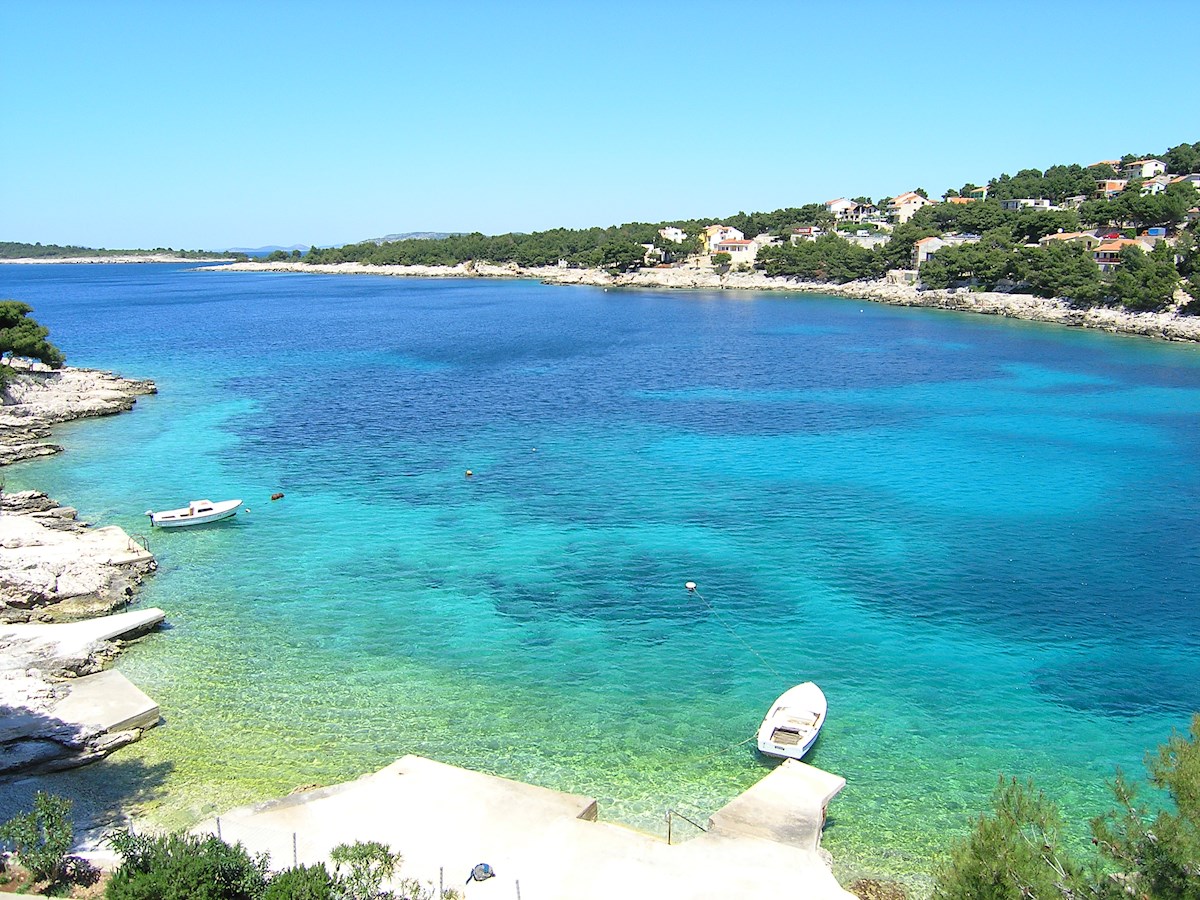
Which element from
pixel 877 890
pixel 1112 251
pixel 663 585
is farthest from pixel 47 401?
pixel 1112 251

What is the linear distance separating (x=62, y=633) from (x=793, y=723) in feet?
64.2

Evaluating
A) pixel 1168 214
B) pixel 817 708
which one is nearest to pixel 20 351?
pixel 817 708

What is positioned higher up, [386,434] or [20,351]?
[20,351]

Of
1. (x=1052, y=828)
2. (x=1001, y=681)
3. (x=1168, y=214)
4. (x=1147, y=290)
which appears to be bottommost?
(x=1001, y=681)

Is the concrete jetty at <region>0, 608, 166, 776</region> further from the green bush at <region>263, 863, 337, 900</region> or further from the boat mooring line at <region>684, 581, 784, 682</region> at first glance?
the boat mooring line at <region>684, 581, 784, 682</region>

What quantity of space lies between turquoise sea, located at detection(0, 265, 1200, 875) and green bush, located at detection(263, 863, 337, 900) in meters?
6.07

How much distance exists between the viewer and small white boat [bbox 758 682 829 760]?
1916 cm

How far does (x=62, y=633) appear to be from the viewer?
23578 millimetres

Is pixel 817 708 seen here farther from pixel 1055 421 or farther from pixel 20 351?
pixel 20 351

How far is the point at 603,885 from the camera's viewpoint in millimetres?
14391

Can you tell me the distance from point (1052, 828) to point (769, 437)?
38.3 meters

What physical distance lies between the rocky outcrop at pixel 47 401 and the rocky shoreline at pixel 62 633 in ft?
42.6

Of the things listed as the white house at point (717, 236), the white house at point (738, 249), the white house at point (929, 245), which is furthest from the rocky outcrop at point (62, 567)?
the white house at point (717, 236)

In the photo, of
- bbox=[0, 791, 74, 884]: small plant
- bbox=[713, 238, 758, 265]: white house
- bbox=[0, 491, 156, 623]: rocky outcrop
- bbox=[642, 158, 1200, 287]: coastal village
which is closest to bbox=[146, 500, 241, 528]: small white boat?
bbox=[0, 491, 156, 623]: rocky outcrop
